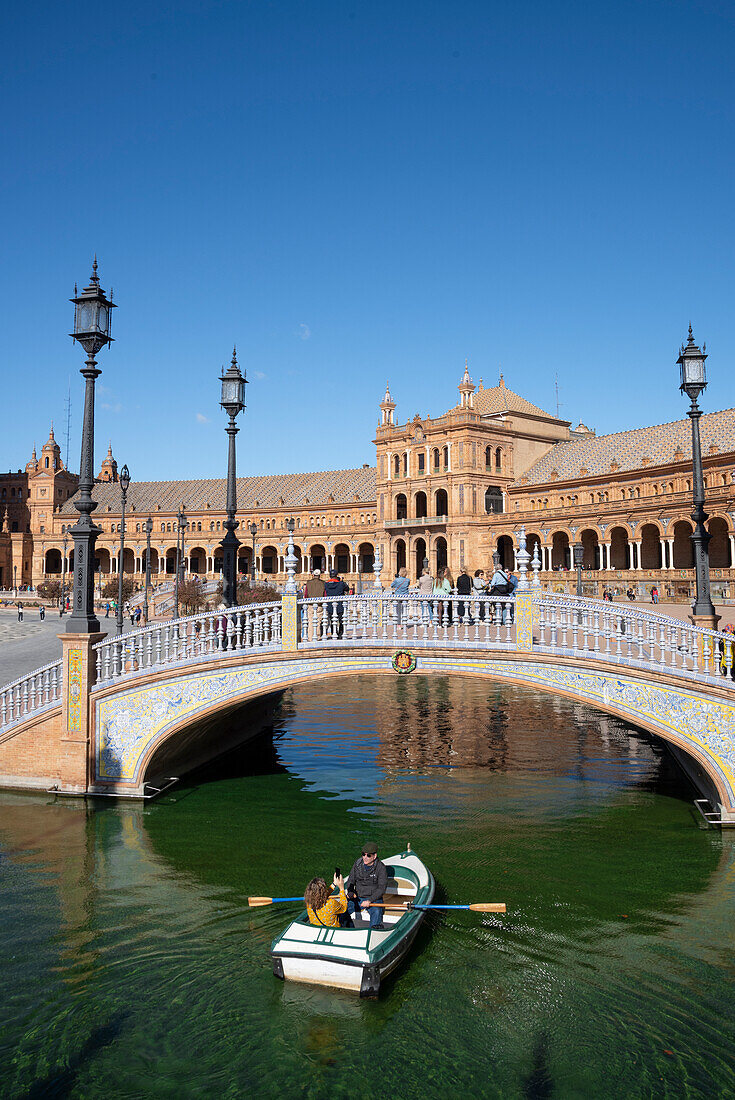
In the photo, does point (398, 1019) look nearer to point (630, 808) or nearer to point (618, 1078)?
point (618, 1078)

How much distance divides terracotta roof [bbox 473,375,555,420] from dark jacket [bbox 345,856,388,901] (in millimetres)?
63507

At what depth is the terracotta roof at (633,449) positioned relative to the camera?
50656mm

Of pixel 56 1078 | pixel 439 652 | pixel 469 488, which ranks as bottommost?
pixel 56 1078

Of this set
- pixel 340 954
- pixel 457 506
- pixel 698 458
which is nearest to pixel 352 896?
pixel 340 954

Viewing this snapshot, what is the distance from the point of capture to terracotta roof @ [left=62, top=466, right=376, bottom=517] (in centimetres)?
8150

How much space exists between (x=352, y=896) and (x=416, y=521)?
60.4 meters

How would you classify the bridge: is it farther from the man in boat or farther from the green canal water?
the man in boat

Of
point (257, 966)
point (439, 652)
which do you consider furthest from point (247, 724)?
point (257, 966)

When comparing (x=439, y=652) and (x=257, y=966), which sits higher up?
(x=439, y=652)

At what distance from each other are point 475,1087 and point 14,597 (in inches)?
2332

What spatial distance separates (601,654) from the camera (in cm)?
1180

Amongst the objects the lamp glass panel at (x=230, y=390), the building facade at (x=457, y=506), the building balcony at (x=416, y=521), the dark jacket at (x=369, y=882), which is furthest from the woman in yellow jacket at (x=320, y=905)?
the building balcony at (x=416, y=521)

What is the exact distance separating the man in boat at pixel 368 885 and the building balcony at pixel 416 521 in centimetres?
5824

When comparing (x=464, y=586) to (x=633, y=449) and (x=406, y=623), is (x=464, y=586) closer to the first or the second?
(x=406, y=623)
